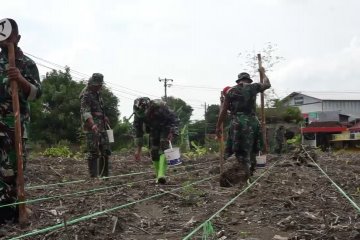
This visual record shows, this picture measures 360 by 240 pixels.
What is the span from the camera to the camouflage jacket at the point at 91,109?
7484mm

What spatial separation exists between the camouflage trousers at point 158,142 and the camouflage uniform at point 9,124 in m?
3.11

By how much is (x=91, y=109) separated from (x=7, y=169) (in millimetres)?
3348

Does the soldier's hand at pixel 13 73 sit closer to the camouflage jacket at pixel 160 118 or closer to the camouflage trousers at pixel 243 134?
the camouflage jacket at pixel 160 118

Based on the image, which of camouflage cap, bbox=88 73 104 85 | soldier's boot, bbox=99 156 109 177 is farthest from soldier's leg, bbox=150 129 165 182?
camouflage cap, bbox=88 73 104 85

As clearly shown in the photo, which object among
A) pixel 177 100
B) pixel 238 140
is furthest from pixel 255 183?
pixel 177 100

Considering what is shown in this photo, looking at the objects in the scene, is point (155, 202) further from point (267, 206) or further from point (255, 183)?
point (255, 183)

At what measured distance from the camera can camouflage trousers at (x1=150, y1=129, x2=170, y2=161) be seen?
24.2 ft

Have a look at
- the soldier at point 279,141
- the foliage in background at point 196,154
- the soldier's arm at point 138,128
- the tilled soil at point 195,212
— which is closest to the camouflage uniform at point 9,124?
the tilled soil at point 195,212

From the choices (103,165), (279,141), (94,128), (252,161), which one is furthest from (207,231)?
(279,141)

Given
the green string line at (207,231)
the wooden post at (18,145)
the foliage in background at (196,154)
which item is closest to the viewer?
the green string line at (207,231)

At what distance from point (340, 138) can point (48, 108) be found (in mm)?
17645

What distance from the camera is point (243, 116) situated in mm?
6953

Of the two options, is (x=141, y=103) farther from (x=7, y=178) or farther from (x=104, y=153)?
(x=7, y=178)

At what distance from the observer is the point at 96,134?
294 inches
